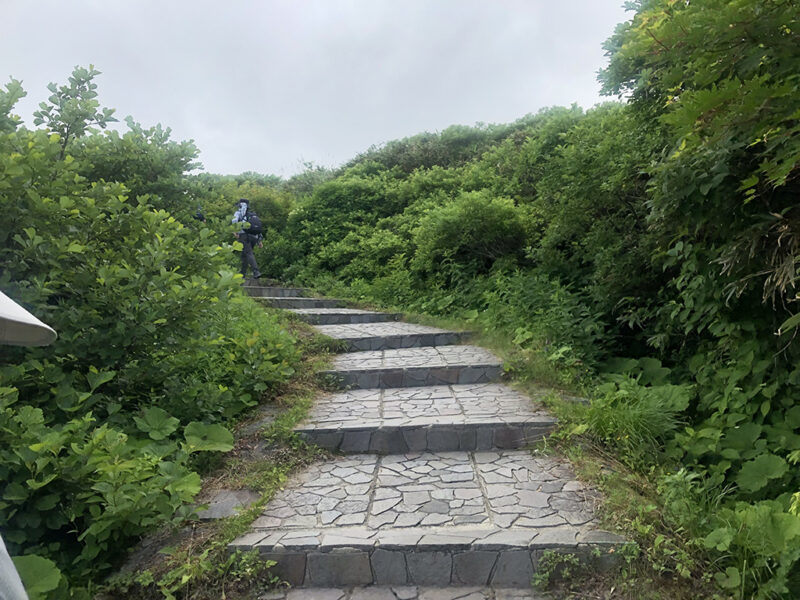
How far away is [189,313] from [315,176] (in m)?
13.7

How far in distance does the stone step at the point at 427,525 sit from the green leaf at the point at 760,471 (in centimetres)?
80

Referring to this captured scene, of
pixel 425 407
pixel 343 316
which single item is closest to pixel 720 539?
pixel 425 407

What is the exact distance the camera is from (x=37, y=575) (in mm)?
1807

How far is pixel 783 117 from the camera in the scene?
187 cm

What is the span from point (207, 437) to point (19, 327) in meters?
2.21

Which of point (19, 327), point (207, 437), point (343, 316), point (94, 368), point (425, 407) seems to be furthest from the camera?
point (343, 316)

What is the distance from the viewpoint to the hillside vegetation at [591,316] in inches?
80.3

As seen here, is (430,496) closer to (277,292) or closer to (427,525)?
(427,525)

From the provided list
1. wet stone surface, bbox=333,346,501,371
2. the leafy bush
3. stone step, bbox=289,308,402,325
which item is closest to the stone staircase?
wet stone surface, bbox=333,346,501,371

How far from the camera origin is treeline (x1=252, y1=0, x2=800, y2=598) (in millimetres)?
1960

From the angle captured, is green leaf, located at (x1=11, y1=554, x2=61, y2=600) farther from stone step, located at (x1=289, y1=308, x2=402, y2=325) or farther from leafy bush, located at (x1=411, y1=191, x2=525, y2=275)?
leafy bush, located at (x1=411, y1=191, x2=525, y2=275)

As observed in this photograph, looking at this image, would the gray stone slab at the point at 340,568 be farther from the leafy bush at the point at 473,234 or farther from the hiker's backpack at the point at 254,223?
the hiker's backpack at the point at 254,223

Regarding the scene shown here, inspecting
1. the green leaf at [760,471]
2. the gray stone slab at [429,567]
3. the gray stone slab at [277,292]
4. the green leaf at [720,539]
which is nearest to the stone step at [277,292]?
the gray stone slab at [277,292]

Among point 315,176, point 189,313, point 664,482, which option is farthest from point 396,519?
point 315,176
